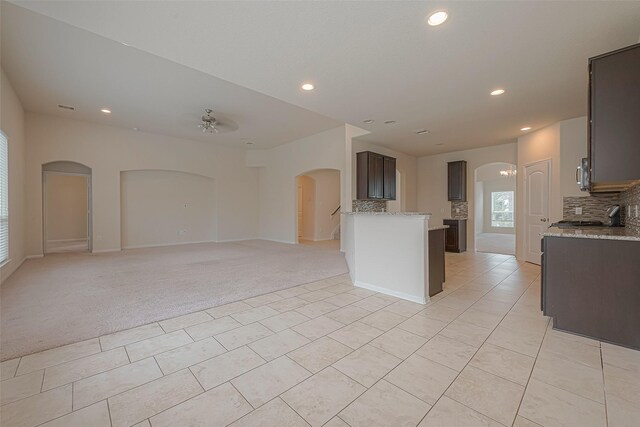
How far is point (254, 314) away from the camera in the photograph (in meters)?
2.95

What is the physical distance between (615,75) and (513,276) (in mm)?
3263

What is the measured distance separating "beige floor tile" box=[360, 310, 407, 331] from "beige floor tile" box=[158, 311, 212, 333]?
5.44 ft

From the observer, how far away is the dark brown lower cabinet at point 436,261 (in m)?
3.53

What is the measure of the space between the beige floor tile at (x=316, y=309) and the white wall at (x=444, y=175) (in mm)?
5380

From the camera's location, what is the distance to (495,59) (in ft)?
9.28

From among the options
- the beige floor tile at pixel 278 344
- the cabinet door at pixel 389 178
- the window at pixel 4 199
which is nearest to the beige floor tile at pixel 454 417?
the beige floor tile at pixel 278 344

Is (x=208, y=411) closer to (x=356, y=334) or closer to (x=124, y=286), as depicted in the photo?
(x=356, y=334)

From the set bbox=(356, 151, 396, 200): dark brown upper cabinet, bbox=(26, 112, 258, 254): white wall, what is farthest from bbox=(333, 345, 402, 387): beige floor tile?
bbox=(26, 112, 258, 254): white wall

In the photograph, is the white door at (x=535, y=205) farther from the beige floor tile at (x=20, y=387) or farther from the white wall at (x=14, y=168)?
the white wall at (x=14, y=168)

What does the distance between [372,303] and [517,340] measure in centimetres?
142

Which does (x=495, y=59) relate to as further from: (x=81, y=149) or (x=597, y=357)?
(x=81, y=149)

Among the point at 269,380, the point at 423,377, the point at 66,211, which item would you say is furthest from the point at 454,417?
Result: the point at 66,211

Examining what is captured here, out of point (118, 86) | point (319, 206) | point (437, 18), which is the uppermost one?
point (118, 86)

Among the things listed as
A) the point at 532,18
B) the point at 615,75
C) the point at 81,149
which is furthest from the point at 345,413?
the point at 81,149
